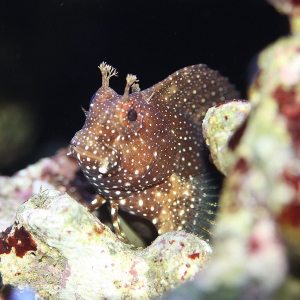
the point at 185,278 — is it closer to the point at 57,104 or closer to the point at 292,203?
the point at 292,203

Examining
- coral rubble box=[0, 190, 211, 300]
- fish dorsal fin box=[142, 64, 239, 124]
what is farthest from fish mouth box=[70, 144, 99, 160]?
fish dorsal fin box=[142, 64, 239, 124]

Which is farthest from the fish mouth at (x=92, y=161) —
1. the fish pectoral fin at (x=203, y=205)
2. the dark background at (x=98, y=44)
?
the dark background at (x=98, y=44)

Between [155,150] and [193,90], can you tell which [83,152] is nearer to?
[155,150]

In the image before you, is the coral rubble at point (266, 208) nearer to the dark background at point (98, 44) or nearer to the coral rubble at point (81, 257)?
the coral rubble at point (81, 257)

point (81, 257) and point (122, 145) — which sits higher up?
point (122, 145)

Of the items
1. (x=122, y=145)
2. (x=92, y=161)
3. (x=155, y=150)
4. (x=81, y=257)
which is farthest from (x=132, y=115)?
(x=81, y=257)

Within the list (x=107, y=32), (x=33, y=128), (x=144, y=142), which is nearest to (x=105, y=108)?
(x=144, y=142)
